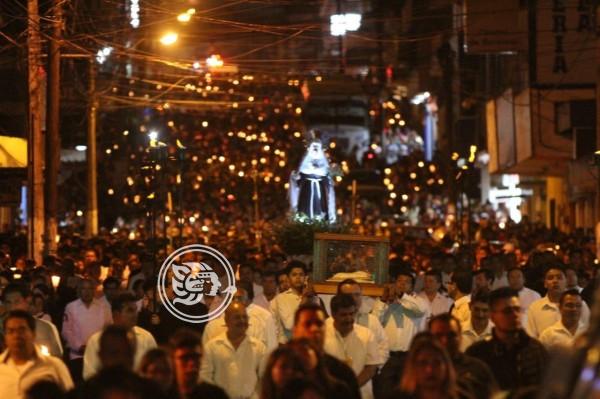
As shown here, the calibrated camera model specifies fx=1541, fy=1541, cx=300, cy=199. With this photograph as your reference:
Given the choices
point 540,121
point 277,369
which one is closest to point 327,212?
point 540,121

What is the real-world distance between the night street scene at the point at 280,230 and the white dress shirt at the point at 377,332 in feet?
0.12

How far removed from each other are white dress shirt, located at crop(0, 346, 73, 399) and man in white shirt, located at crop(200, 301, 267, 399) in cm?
167

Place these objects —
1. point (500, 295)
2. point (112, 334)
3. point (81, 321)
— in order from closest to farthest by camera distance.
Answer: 1. point (112, 334)
2. point (500, 295)
3. point (81, 321)

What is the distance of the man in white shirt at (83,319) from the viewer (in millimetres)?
15711

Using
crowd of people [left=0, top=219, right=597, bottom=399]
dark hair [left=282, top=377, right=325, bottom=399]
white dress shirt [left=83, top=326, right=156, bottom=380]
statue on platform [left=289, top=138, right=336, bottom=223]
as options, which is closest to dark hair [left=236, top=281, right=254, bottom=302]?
crowd of people [left=0, top=219, right=597, bottom=399]

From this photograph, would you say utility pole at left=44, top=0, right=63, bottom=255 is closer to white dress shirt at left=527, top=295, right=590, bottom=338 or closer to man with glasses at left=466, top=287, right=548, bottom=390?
white dress shirt at left=527, top=295, right=590, bottom=338

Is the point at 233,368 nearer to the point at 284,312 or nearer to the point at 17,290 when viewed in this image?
the point at 17,290

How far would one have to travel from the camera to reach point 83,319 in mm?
15898

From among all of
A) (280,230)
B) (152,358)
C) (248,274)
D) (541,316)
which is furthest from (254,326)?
(280,230)

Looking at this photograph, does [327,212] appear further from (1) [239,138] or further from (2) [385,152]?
(2) [385,152]

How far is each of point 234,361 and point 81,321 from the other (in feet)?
15.9

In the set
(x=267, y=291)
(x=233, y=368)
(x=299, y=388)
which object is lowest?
(x=233, y=368)

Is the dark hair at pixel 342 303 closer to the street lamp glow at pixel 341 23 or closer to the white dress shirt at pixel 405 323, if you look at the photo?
the white dress shirt at pixel 405 323

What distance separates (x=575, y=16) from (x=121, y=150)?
1001 inches
